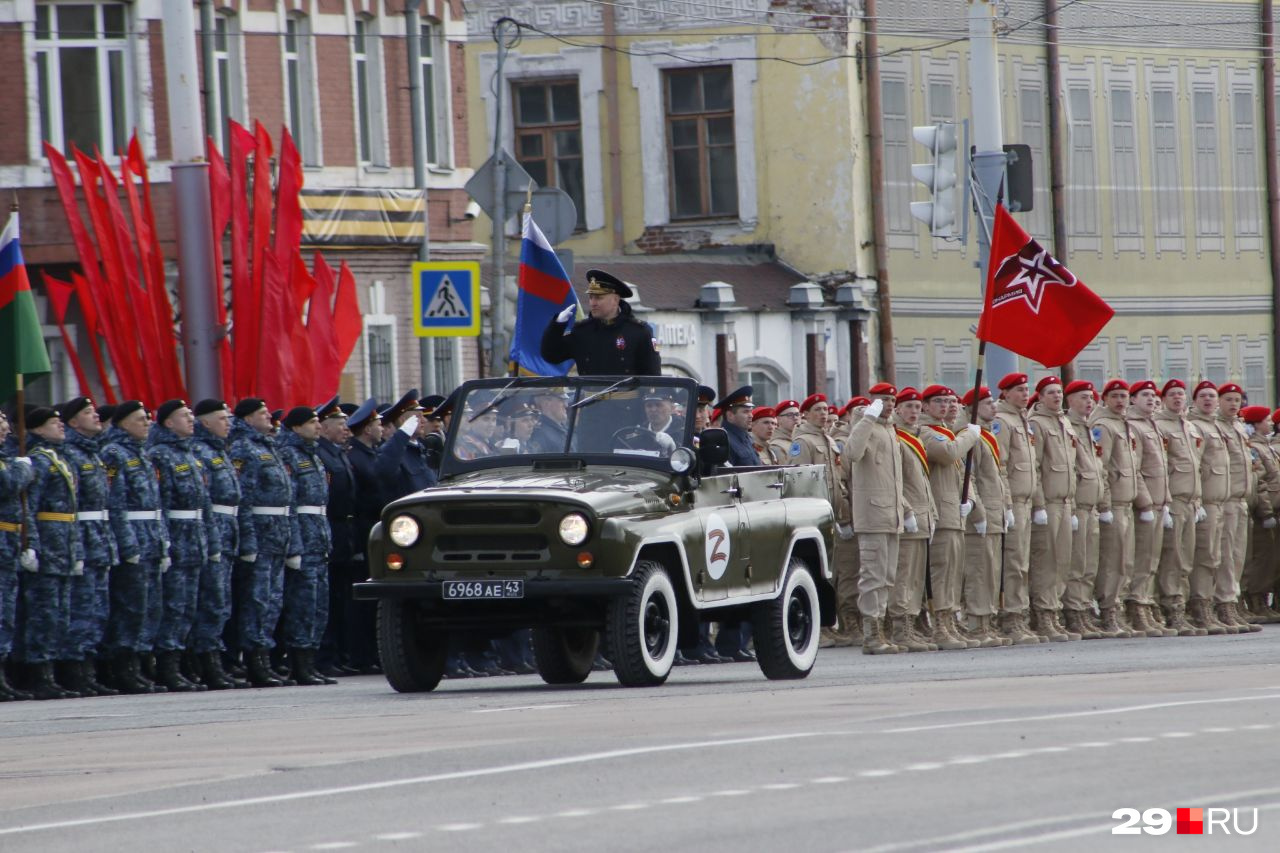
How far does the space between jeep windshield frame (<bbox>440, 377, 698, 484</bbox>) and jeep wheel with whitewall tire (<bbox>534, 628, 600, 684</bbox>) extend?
3.66 feet

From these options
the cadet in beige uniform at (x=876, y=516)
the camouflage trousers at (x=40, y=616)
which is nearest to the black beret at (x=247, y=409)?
the camouflage trousers at (x=40, y=616)

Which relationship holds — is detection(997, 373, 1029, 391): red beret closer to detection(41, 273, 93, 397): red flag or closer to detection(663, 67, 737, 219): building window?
detection(41, 273, 93, 397): red flag

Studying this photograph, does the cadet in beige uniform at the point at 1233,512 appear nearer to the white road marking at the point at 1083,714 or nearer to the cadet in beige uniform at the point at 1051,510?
the cadet in beige uniform at the point at 1051,510

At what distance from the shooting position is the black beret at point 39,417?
1811 cm

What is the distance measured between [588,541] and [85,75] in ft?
58.1

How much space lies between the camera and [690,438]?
16.9m

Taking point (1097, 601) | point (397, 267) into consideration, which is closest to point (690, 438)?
point (1097, 601)

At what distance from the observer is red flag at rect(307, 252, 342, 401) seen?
25984 millimetres

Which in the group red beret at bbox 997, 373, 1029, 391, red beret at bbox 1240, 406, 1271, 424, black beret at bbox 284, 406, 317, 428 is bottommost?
Result: red beret at bbox 1240, 406, 1271, 424

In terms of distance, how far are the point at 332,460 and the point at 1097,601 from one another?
7.94 m

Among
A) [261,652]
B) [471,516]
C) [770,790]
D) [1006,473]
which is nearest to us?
[770,790]

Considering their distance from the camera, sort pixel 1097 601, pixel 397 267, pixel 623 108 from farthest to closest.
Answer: pixel 623 108
pixel 397 267
pixel 1097 601

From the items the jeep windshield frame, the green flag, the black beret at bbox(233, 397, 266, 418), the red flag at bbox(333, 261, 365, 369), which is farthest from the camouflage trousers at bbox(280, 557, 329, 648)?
the red flag at bbox(333, 261, 365, 369)

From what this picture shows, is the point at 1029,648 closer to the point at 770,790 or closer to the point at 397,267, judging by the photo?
the point at 770,790
